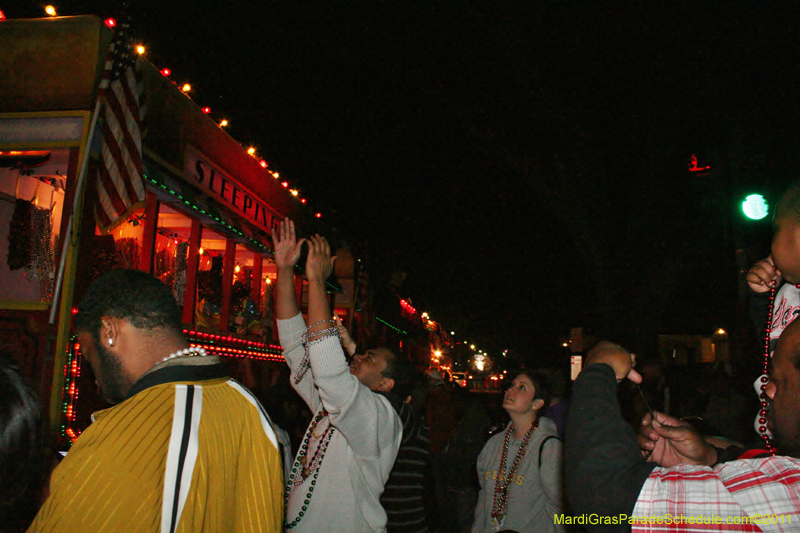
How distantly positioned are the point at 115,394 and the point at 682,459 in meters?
2.16

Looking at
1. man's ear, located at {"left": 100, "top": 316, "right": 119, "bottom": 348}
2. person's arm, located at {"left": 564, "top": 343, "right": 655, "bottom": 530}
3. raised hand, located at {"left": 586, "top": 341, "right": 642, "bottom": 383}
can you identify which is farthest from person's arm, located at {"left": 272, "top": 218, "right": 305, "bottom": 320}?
person's arm, located at {"left": 564, "top": 343, "right": 655, "bottom": 530}

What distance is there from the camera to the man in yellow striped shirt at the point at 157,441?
1.60 metres

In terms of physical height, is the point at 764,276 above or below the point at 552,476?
above

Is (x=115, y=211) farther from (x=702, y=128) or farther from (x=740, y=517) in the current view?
(x=702, y=128)

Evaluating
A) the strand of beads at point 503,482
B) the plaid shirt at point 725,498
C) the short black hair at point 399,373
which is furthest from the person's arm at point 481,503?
the plaid shirt at point 725,498

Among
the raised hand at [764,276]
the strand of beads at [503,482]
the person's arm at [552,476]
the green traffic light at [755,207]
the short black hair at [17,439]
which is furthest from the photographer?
the green traffic light at [755,207]

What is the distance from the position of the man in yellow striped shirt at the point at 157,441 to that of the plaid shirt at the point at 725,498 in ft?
4.31

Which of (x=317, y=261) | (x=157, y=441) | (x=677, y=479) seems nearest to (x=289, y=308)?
(x=317, y=261)

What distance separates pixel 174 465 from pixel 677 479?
147 cm

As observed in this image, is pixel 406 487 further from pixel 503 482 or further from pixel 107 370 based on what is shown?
pixel 107 370

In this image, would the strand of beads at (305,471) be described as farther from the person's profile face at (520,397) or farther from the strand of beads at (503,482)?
the person's profile face at (520,397)

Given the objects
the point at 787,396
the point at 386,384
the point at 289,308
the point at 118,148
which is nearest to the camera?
the point at 787,396

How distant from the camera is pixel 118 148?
555 cm

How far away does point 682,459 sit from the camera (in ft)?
6.84
